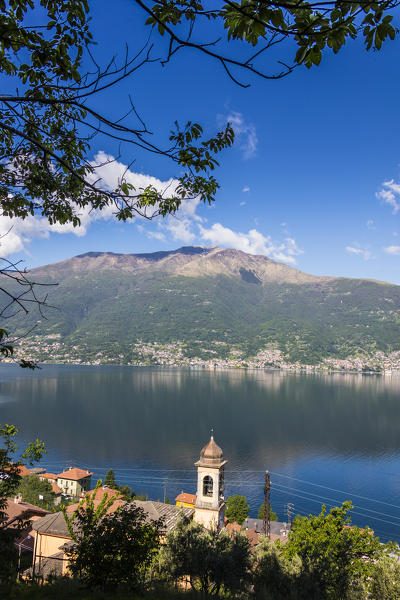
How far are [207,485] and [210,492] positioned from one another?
32cm

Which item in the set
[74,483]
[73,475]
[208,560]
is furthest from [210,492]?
[73,475]

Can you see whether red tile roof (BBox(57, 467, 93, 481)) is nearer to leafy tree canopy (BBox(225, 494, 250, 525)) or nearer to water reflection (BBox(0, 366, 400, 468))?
water reflection (BBox(0, 366, 400, 468))

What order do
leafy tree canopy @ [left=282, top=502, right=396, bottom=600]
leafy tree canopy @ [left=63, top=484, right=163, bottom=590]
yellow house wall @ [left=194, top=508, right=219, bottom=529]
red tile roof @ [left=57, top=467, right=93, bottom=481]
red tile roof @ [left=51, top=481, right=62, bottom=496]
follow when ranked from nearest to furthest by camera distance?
1. leafy tree canopy @ [left=63, top=484, right=163, bottom=590]
2. leafy tree canopy @ [left=282, top=502, right=396, bottom=600]
3. yellow house wall @ [left=194, top=508, right=219, bottom=529]
4. red tile roof @ [left=51, top=481, right=62, bottom=496]
5. red tile roof @ [left=57, top=467, right=93, bottom=481]

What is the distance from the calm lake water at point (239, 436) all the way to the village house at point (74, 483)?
4470mm

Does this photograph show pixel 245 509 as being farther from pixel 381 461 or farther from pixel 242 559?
pixel 381 461

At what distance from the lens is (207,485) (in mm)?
17031

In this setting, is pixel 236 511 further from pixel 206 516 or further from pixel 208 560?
pixel 208 560

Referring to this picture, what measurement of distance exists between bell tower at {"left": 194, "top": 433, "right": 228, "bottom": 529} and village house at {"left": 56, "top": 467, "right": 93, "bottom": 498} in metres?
26.9

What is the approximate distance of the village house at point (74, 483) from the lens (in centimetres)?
3859

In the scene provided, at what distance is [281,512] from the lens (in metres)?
36.9

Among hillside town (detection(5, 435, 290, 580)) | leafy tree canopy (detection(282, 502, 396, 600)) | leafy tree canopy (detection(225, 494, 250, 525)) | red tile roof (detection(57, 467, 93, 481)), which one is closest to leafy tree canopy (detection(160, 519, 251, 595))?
hillside town (detection(5, 435, 290, 580))

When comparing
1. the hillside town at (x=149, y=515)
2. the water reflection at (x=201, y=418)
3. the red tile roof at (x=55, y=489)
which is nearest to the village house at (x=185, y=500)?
the red tile roof at (x=55, y=489)

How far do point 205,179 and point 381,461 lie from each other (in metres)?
62.9

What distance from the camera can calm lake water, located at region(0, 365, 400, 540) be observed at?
140ft
